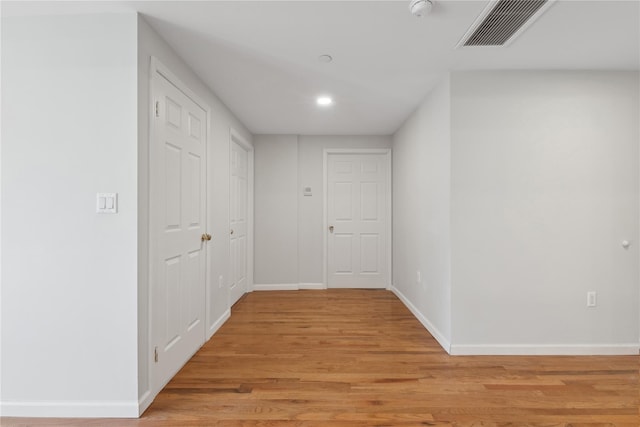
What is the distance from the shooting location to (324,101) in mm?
3191

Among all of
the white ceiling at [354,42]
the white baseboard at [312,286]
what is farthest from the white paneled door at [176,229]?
the white baseboard at [312,286]

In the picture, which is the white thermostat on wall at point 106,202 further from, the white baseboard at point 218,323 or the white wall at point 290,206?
the white wall at point 290,206

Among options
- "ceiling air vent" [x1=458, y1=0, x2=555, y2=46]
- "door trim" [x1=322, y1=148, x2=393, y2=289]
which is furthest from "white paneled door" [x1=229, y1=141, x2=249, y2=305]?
"ceiling air vent" [x1=458, y1=0, x2=555, y2=46]

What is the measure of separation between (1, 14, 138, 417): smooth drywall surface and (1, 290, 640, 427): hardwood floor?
212 mm

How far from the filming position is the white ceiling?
1730mm

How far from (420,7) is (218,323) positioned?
3028 mm

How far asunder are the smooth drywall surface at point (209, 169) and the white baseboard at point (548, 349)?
222 cm

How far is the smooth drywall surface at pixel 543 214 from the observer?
8.16ft

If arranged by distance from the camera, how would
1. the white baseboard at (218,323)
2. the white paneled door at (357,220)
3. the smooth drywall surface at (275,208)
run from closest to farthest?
the white baseboard at (218,323) → the smooth drywall surface at (275,208) → the white paneled door at (357,220)

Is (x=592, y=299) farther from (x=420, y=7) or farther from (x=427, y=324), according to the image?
(x=420, y=7)

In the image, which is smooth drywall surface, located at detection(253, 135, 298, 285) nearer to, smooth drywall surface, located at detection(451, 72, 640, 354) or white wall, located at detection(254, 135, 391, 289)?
white wall, located at detection(254, 135, 391, 289)

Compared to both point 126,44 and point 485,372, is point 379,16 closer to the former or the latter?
point 126,44

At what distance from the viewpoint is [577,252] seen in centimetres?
249

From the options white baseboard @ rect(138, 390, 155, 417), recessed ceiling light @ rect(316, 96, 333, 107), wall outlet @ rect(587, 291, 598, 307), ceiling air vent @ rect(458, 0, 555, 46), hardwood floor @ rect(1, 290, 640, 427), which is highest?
recessed ceiling light @ rect(316, 96, 333, 107)
